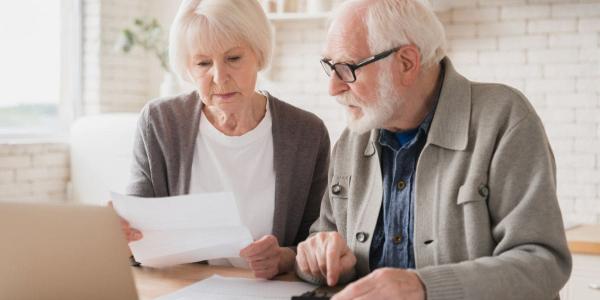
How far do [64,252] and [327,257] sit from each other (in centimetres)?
57

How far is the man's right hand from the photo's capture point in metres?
1.57

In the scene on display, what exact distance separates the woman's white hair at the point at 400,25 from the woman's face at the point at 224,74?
554mm

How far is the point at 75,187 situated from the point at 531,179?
→ 12.9ft

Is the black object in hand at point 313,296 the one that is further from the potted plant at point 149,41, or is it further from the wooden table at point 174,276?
the potted plant at point 149,41

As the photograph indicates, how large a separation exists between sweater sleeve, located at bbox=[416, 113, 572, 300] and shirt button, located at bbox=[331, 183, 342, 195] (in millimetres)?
418

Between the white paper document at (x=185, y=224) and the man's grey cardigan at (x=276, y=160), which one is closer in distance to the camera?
the white paper document at (x=185, y=224)

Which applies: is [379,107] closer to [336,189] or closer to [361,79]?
[361,79]

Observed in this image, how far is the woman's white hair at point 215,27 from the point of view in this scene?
206 centimetres

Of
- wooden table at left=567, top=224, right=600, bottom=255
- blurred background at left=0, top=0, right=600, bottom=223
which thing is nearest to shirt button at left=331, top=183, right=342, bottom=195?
wooden table at left=567, top=224, right=600, bottom=255

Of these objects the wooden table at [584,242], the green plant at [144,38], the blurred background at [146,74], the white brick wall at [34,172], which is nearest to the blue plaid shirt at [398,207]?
the wooden table at [584,242]

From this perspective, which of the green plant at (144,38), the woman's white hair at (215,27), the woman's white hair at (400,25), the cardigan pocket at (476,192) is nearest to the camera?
the cardigan pocket at (476,192)

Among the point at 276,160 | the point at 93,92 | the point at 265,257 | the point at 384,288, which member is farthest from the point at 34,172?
the point at 384,288

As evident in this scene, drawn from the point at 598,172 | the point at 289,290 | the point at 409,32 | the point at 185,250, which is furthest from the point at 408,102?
the point at 598,172

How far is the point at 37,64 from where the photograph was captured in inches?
192
